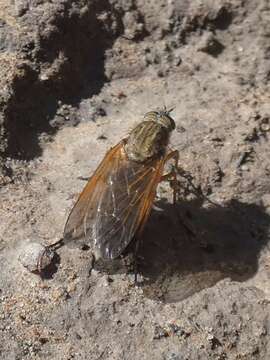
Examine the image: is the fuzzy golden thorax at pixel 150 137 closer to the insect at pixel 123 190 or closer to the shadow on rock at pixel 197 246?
the insect at pixel 123 190

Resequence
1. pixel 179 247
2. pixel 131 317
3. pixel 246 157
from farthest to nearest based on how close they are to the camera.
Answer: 1. pixel 246 157
2. pixel 179 247
3. pixel 131 317

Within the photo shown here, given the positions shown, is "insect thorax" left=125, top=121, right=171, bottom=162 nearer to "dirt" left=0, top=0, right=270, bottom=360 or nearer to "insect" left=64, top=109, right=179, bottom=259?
"insect" left=64, top=109, right=179, bottom=259

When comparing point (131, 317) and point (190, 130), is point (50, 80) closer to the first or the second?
point (190, 130)

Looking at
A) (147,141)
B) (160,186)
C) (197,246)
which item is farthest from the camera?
(160,186)

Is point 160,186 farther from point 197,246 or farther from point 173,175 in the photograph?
point 197,246

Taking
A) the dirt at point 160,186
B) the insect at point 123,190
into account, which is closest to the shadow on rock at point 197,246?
the dirt at point 160,186

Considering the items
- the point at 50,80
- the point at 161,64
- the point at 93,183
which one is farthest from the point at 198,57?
the point at 93,183

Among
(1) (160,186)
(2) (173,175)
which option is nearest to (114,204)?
(2) (173,175)
